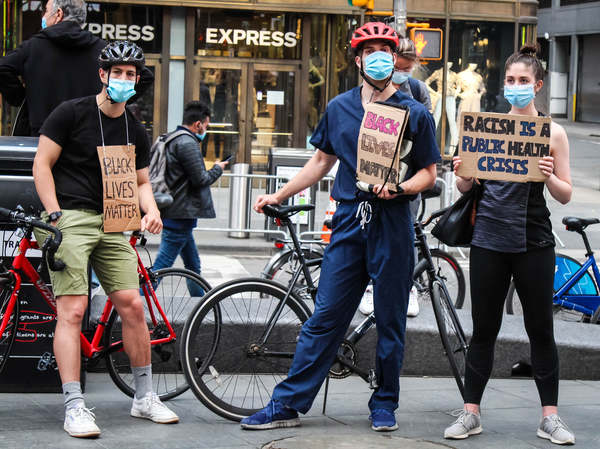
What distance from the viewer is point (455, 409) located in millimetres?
5680

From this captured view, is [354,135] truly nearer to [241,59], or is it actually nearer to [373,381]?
[373,381]

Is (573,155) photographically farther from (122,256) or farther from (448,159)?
(122,256)

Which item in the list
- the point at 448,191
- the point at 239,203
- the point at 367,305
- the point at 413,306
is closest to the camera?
the point at 367,305

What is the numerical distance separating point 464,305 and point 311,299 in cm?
428

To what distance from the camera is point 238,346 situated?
530 cm

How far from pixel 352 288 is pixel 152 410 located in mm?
1173

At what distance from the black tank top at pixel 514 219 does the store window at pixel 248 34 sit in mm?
16205

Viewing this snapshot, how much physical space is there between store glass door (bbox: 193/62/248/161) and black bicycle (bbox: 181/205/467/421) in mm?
15511

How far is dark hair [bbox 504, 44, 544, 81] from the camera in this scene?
5.06 meters

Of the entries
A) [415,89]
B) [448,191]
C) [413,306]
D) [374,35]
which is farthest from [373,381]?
[448,191]

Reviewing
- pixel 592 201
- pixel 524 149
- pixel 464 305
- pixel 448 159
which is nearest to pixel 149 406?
pixel 524 149

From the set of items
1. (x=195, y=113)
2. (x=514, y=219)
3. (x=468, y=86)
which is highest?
(x=468, y=86)

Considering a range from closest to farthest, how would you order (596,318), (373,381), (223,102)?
(373,381) < (596,318) < (223,102)

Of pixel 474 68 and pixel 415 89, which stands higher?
pixel 474 68
